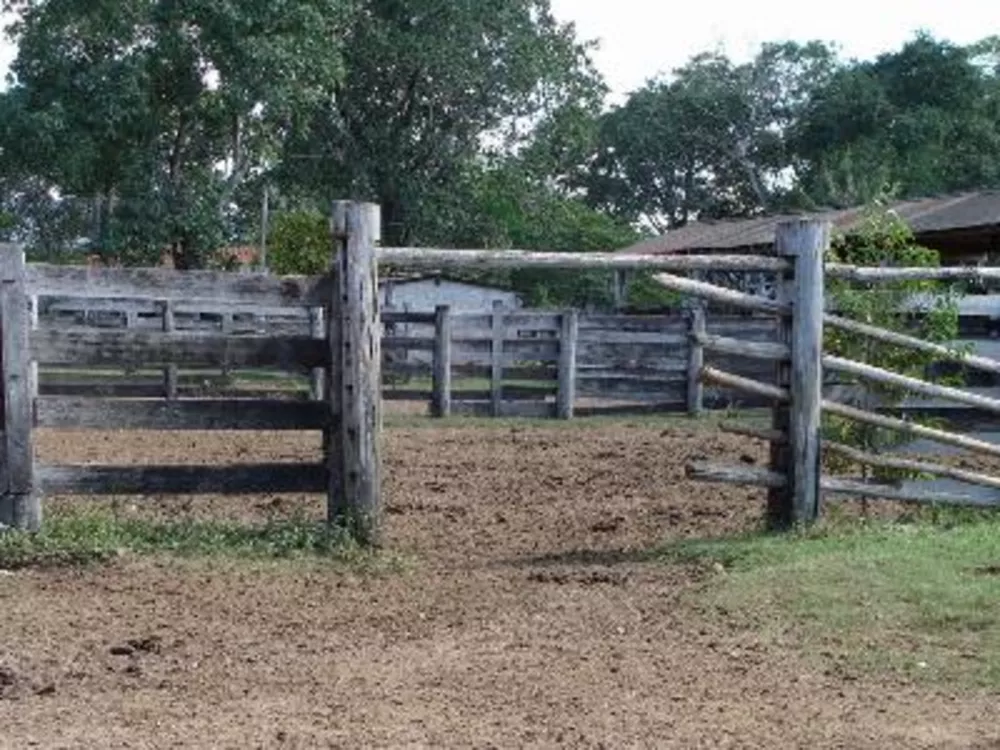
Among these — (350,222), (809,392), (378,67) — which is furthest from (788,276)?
(378,67)

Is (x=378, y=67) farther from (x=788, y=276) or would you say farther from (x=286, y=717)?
(x=286, y=717)

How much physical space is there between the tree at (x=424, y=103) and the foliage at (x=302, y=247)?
712cm

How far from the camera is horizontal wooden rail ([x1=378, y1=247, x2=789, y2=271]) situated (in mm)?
8375

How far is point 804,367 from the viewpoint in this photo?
8930mm

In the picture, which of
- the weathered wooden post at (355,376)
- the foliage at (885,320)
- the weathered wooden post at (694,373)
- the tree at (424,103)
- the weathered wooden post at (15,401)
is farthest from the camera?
the tree at (424,103)

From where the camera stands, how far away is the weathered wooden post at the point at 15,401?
812cm

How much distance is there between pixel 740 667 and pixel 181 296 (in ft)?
14.0

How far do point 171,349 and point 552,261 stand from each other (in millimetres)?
2201

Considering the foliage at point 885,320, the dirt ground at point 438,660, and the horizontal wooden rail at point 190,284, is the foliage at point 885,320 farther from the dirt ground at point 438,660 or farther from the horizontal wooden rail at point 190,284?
the horizontal wooden rail at point 190,284

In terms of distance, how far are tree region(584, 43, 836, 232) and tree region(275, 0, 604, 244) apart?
2496 centimetres

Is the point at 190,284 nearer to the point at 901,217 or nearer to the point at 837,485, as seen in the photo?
A: the point at 837,485

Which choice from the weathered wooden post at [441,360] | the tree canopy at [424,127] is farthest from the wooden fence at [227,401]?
the weathered wooden post at [441,360]

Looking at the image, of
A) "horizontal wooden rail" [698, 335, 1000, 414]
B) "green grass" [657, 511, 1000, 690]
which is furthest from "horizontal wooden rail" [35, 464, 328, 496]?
"horizontal wooden rail" [698, 335, 1000, 414]

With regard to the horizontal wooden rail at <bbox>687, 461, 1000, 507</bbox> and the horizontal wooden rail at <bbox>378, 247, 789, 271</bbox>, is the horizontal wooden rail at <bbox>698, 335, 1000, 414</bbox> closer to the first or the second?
the horizontal wooden rail at <bbox>378, 247, 789, 271</bbox>
